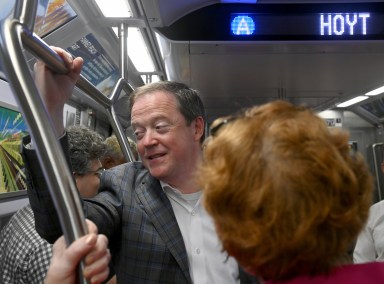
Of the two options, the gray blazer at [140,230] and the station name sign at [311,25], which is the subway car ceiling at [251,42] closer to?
the station name sign at [311,25]

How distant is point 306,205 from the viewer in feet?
2.49

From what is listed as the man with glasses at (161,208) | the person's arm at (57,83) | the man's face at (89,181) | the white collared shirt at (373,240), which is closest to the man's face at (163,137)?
the man with glasses at (161,208)

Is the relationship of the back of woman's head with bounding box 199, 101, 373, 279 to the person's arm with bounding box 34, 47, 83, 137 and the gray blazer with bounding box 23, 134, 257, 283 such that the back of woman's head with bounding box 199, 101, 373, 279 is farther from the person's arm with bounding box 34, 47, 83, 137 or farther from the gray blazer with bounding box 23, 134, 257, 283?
the gray blazer with bounding box 23, 134, 257, 283

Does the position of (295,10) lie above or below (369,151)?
above

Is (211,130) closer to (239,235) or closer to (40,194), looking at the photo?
(239,235)

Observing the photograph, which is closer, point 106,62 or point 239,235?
point 239,235

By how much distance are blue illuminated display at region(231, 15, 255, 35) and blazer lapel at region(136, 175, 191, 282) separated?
123 cm

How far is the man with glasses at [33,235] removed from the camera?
5.41 ft

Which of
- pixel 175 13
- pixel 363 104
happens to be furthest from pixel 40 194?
pixel 363 104

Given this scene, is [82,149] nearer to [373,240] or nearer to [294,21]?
[294,21]

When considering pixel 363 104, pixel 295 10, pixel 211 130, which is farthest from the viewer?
pixel 363 104

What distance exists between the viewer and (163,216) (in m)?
1.50

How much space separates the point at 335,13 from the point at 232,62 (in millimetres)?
1003

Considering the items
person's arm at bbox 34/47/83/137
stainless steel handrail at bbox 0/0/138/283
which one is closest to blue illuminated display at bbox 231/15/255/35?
person's arm at bbox 34/47/83/137
